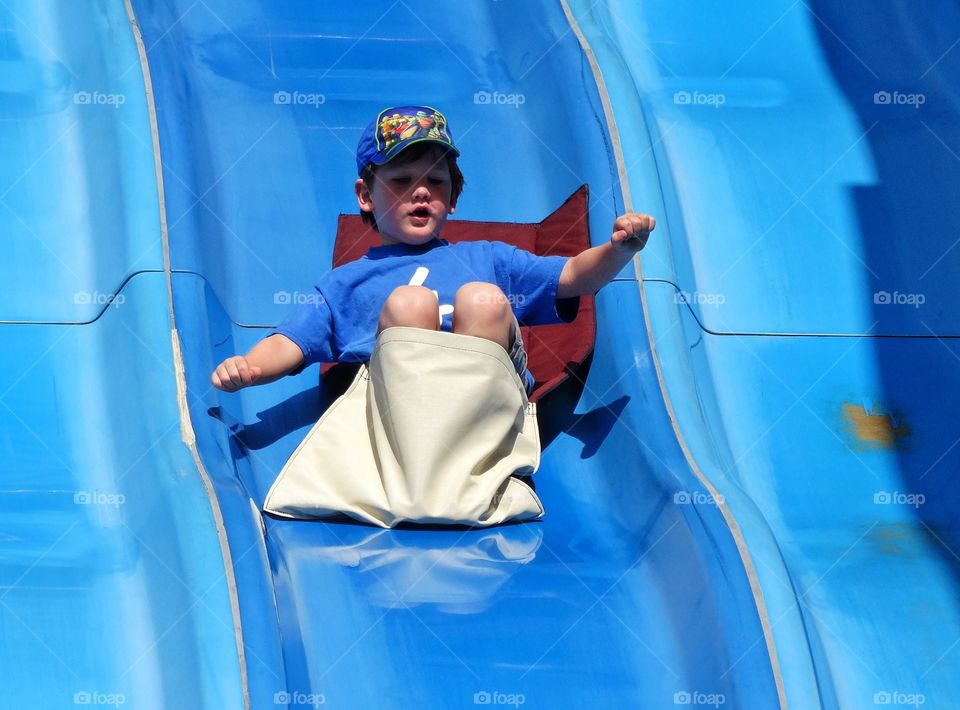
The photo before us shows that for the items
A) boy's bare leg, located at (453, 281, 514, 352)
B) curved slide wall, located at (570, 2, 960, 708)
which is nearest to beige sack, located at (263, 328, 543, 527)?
boy's bare leg, located at (453, 281, 514, 352)

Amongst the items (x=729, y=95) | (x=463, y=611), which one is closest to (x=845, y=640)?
(x=463, y=611)

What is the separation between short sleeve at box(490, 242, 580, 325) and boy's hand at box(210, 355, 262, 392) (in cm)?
52

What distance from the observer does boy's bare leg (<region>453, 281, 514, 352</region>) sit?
77.9 inches

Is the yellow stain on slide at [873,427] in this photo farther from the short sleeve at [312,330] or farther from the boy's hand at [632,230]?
the short sleeve at [312,330]

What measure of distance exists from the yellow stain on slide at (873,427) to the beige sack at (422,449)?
716 mm

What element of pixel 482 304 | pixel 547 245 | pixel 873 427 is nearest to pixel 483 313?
pixel 482 304

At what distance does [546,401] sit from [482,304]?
403 mm

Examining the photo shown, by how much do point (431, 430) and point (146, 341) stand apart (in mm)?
600

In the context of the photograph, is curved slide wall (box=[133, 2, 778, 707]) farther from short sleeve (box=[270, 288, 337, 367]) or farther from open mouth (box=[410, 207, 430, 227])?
open mouth (box=[410, 207, 430, 227])

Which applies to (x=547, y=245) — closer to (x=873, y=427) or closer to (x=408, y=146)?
(x=408, y=146)

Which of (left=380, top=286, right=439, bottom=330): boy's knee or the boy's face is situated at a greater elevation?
the boy's face

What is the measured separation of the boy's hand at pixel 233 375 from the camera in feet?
6.53

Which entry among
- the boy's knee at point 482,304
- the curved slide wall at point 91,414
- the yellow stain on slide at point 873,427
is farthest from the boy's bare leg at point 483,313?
the yellow stain on slide at point 873,427

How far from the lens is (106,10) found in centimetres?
289
